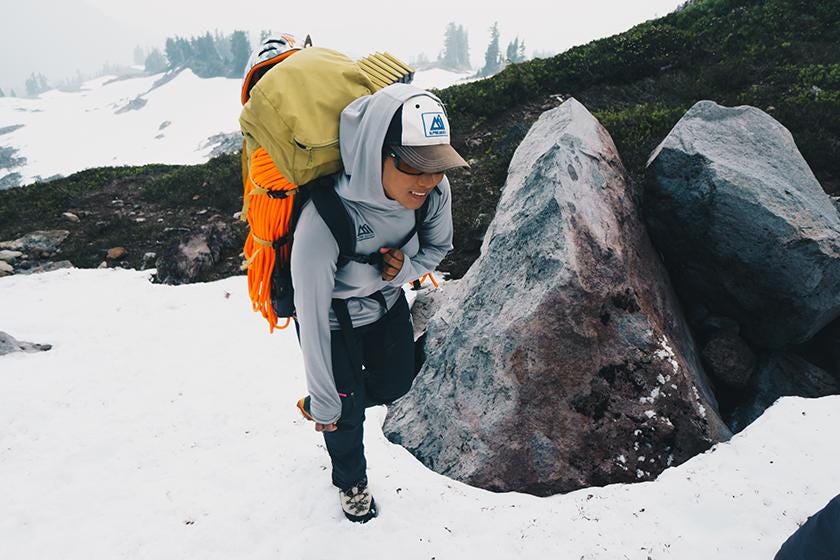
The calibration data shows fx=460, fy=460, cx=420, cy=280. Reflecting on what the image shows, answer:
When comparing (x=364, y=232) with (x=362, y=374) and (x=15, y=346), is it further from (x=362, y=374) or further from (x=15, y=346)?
(x=15, y=346)

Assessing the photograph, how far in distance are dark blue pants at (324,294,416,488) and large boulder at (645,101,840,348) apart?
142 inches

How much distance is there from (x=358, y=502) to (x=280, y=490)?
889 mm

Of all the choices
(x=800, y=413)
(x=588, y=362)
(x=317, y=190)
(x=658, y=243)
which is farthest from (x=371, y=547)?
(x=658, y=243)

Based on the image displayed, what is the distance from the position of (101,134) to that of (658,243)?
118309 millimetres

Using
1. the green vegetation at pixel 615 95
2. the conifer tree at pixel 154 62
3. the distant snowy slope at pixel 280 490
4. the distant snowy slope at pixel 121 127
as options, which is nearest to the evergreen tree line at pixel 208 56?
the distant snowy slope at pixel 121 127

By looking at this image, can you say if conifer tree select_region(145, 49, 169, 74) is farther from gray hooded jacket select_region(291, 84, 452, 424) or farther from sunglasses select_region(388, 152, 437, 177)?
sunglasses select_region(388, 152, 437, 177)

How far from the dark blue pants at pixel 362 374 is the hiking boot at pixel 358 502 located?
7 cm

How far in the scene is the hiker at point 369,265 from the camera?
2359 mm

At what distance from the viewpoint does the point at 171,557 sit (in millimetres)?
3523

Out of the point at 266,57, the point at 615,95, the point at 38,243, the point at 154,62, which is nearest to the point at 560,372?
the point at 266,57

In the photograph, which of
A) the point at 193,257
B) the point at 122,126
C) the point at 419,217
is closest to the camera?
the point at 419,217

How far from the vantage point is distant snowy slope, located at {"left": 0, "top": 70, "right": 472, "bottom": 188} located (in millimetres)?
79938

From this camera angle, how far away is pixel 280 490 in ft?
13.6

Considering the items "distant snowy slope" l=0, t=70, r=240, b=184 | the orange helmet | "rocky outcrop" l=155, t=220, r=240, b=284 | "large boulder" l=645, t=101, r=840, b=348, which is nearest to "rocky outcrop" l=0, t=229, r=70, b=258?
"rocky outcrop" l=155, t=220, r=240, b=284
